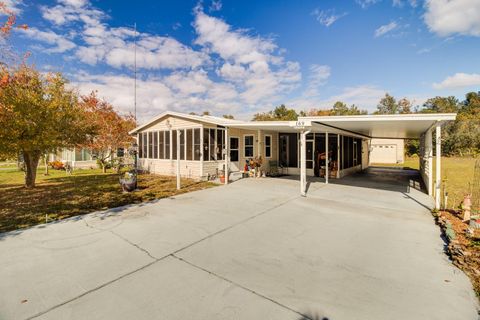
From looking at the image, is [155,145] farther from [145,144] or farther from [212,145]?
[212,145]

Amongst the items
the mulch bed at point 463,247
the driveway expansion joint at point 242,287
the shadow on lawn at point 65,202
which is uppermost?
the shadow on lawn at point 65,202

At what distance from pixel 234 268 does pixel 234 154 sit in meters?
10.5

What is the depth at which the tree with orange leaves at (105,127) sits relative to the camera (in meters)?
18.2

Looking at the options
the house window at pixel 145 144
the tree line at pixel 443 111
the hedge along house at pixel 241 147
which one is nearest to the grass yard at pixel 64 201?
the hedge along house at pixel 241 147

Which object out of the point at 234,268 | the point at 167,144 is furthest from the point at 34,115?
the point at 234,268

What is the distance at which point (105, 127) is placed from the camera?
731 inches

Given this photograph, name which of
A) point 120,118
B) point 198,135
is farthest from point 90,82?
point 198,135

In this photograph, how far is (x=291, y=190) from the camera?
9562 millimetres

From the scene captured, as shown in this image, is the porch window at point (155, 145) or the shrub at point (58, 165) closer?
the porch window at point (155, 145)

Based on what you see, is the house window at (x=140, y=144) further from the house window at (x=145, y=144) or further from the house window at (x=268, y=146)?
the house window at (x=268, y=146)

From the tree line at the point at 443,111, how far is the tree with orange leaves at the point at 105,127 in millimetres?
21512

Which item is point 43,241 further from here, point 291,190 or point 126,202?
point 291,190

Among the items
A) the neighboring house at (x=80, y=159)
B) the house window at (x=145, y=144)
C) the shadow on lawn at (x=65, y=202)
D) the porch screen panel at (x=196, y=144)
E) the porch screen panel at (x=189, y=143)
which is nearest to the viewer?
the shadow on lawn at (x=65, y=202)

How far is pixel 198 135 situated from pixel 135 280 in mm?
10079
